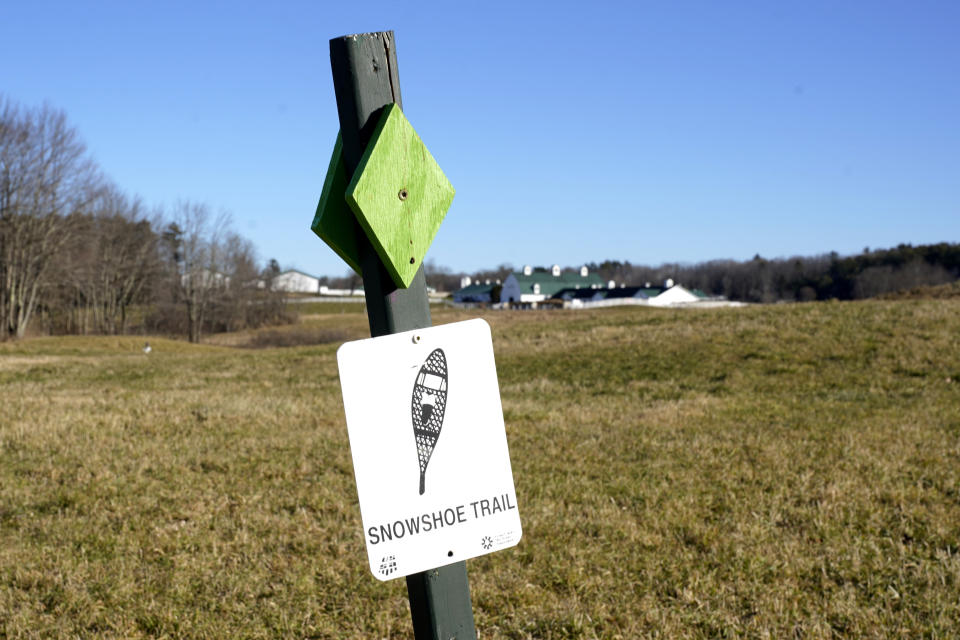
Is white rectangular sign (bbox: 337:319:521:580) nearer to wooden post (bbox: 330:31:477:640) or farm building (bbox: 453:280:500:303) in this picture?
wooden post (bbox: 330:31:477:640)

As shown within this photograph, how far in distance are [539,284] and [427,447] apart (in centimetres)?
9752

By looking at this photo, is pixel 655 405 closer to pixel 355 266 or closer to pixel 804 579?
pixel 804 579

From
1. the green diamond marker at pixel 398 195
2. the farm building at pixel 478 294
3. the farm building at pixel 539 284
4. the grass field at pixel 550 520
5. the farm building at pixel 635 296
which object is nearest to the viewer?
the green diamond marker at pixel 398 195

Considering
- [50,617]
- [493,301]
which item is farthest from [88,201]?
[493,301]

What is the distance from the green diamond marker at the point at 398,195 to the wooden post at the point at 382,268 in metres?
0.05

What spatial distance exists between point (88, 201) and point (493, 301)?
199 ft

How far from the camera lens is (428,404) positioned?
180 centimetres

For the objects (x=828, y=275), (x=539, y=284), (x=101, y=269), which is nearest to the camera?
(x=101, y=269)

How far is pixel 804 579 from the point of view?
439 cm

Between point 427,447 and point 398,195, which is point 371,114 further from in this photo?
point 427,447

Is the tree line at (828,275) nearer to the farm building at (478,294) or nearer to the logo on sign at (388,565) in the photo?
the farm building at (478,294)

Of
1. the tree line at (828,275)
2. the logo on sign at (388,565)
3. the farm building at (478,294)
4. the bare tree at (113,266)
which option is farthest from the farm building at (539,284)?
the logo on sign at (388,565)

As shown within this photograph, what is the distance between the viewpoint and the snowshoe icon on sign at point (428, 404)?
1784mm

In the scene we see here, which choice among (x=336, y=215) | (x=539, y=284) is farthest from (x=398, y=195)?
(x=539, y=284)
